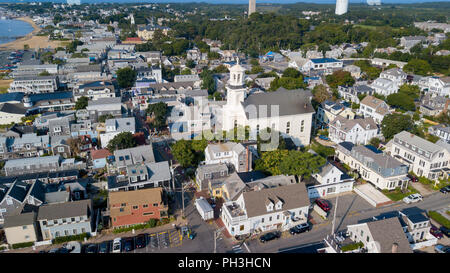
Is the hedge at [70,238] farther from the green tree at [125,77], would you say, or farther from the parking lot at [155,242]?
the green tree at [125,77]

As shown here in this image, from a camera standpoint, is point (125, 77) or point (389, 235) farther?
point (125, 77)

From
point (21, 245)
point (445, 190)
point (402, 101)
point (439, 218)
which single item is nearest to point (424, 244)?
point (439, 218)

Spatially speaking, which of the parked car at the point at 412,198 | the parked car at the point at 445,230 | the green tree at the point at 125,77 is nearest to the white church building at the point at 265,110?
the parked car at the point at 412,198

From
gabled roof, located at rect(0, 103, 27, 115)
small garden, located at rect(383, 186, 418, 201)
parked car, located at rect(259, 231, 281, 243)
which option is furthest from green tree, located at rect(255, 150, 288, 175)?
gabled roof, located at rect(0, 103, 27, 115)

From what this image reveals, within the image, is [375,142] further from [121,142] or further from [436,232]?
[121,142]

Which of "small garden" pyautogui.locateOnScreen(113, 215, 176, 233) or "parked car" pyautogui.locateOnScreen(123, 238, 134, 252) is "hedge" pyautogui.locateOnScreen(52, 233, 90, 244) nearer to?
"small garden" pyautogui.locateOnScreen(113, 215, 176, 233)

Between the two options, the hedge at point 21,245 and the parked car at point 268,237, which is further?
the parked car at point 268,237

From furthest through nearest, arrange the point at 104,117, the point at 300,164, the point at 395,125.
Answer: the point at 104,117 → the point at 395,125 → the point at 300,164
